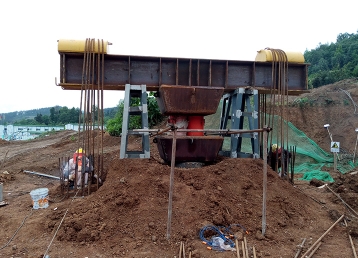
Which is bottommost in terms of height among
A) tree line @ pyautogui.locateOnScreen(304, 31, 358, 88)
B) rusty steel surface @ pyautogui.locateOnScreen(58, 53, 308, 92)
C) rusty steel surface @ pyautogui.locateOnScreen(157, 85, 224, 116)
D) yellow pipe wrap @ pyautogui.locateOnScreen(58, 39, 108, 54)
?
rusty steel surface @ pyautogui.locateOnScreen(157, 85, 224, 116)

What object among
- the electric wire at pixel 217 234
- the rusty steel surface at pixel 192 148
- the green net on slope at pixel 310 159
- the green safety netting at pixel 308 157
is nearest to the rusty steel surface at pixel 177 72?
the rusty steel surface at pixel 192 148

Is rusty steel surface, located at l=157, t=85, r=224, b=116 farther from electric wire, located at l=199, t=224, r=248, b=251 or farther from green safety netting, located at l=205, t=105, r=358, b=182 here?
green safety netting, located at l=205, t=105, r=358, b=182

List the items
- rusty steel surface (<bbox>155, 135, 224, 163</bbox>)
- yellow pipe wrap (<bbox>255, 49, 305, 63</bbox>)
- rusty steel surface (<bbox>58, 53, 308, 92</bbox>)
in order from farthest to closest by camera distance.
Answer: yellow pipe wrap (<bbox>255, 49, 305, 63</bbox>)
rusty steel surface (<bbox>58, 53, 308, 92</bbox>)
rusty steel surface (<bbox>155, 135, 224, 163</bbox>)

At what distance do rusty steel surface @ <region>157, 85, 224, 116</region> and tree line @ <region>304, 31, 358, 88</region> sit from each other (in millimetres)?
30567

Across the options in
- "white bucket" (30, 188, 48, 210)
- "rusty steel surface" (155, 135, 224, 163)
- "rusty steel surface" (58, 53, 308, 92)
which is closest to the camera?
"white bucket" (30, 188, 48, 210)

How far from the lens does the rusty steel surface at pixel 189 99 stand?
24.1 feet

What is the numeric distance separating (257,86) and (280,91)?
2.03 feet

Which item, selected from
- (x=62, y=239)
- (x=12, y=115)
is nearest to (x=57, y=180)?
(x=62, y=239)

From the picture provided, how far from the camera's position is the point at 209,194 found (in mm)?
6184

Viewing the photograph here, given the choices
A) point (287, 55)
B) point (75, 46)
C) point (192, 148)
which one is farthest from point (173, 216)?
point (287, 55)

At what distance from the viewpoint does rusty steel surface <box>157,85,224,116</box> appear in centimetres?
734

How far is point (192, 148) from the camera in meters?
7.32

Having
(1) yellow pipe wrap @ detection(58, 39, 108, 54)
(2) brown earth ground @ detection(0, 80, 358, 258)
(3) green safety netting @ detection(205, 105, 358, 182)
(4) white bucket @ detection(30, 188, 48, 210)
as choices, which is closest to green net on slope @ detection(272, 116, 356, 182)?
(3) green safety netting @ detection(205, 105, 358, 182)

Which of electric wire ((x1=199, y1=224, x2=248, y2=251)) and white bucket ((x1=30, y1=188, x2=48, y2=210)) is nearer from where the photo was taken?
electric wire ((x1=199, y1=224, x2=248, y2=251))
